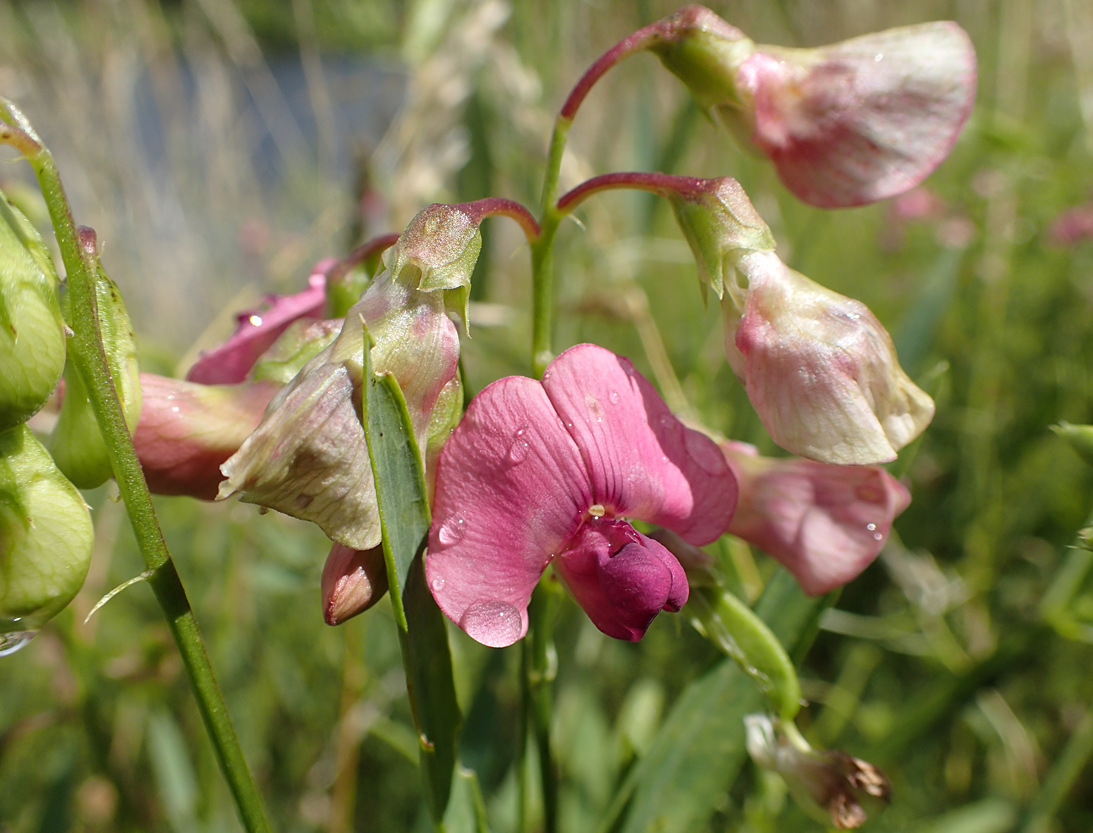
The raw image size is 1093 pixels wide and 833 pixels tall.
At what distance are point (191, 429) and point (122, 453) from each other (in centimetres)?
10

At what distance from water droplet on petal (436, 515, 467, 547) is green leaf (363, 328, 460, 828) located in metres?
0.01

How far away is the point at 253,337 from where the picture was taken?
66 centimetres

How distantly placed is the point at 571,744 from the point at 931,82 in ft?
3.57

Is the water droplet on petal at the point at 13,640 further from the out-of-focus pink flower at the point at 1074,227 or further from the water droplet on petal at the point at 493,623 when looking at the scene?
the out-of-focus pink flower at the point at 1074,227

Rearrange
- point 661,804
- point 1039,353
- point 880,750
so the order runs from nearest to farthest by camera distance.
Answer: point 661,804 → point 880,750 → point 1039,353

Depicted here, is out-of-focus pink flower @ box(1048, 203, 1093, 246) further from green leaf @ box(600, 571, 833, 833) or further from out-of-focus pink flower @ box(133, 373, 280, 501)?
out-of-focus pink flower @ box(133, 373, 280, 501)

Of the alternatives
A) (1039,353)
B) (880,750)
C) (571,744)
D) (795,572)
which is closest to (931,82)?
(795,572)

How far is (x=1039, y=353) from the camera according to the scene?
2.24m

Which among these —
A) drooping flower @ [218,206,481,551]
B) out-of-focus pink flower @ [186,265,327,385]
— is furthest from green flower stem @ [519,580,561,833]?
out-of-focus pink flower @ [186,265,327,385]

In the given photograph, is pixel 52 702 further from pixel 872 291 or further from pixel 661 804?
pixel 872 291

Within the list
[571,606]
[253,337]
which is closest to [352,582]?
[253,337]

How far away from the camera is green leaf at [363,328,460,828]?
1.46ft

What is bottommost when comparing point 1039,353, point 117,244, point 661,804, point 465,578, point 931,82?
point 1039,353

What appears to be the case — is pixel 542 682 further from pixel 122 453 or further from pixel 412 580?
pixel 122 453
